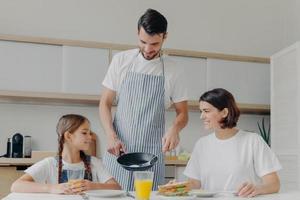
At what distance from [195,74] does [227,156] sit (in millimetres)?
1911

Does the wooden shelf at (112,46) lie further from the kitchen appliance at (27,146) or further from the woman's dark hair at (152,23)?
the woman's dark hair at (152,23)

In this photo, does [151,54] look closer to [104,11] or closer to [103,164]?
[103,164]

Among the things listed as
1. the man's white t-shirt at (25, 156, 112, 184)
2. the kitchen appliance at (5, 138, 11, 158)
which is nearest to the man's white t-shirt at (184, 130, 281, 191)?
the man's white t-shirt at (25, 156, 112, 184)

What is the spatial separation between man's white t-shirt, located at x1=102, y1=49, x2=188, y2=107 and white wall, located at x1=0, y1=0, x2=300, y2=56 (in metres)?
1.78

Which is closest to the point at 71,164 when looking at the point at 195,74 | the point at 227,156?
the point at 227,156

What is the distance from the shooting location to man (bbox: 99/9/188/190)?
2.12m

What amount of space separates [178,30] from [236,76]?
70cm

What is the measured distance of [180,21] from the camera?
4.21 meters

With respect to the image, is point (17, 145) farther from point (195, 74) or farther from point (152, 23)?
point (152, 23)

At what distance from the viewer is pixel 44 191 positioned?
1.64m

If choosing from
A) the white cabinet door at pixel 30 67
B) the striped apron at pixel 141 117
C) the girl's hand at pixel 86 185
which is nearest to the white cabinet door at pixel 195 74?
the white cabinet door at pixel 30 67

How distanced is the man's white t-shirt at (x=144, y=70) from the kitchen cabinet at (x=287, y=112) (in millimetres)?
1801

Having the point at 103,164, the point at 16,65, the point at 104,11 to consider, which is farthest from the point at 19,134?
the point at 103,164

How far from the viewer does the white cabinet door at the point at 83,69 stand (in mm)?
3598
